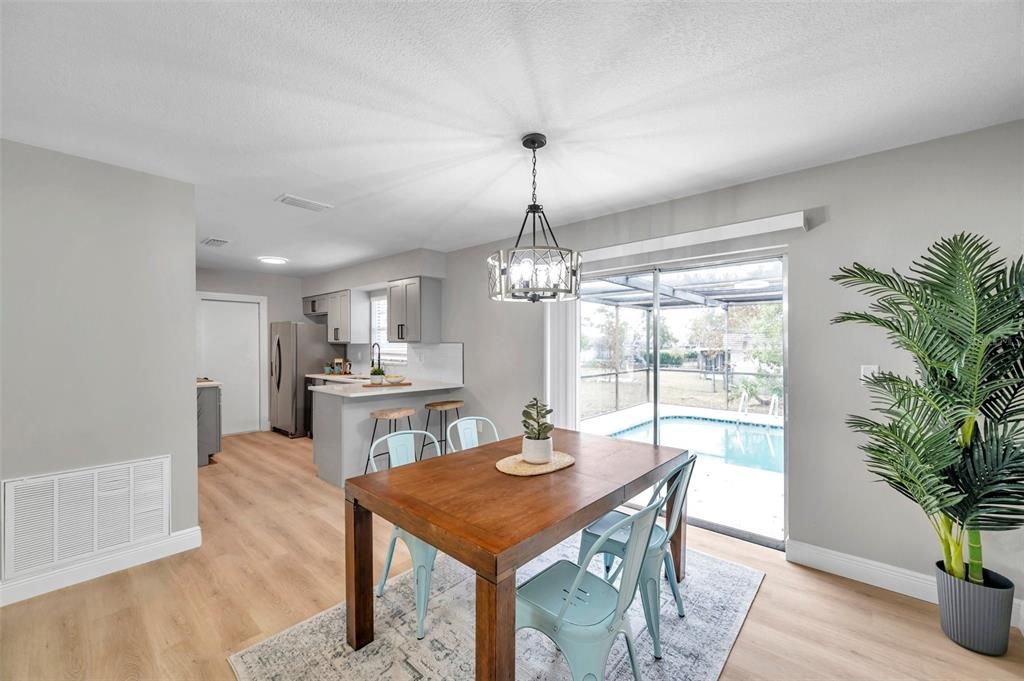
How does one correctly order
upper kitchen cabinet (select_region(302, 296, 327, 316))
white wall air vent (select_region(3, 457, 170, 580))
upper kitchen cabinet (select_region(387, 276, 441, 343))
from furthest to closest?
upper kitchen cabinet (select_region(302, 296, 327, 316)), upper kitchen cabinet (select_region(387, 276, 441, 343)), white wall air vent (select_region(3, 457, 170, 580))

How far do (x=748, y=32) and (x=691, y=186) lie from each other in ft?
4.92

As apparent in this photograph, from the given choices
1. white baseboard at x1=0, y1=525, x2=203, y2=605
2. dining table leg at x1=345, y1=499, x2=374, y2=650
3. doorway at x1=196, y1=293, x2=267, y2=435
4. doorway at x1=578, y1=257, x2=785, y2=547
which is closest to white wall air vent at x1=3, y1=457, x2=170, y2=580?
white baseboard at x1=0, y1=525, x2=203, y2=605

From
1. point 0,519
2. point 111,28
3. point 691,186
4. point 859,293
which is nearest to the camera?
point 111,28

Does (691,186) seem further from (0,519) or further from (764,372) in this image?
(0,519)

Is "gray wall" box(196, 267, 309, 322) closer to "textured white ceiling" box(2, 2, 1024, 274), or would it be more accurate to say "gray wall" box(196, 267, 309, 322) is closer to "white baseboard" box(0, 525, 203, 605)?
"textured white ceiling" box(2, 2, 1024, 274)

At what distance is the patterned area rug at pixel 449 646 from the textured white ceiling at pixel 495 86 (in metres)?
2.47

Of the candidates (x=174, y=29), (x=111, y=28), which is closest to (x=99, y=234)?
(x=111, y=28)

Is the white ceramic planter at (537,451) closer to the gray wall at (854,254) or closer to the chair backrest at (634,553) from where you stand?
the chair backrest at (634,553)

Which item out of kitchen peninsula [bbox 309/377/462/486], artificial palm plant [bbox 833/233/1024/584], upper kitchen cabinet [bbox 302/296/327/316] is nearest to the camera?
artificial palm plant [bbox 833/233/1024/584]

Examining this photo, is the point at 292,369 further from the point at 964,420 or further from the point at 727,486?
the point at 964,420

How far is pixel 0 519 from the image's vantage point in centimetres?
221

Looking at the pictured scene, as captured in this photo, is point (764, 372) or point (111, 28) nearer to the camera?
point (111, 28)

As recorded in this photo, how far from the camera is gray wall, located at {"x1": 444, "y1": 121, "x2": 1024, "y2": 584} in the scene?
209cm

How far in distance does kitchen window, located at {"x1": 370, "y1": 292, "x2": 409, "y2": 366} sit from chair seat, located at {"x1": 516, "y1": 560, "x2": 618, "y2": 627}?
470 centimetres
